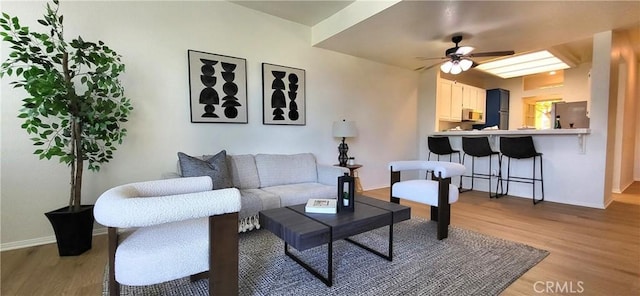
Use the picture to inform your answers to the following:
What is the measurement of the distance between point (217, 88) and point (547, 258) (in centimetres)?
350

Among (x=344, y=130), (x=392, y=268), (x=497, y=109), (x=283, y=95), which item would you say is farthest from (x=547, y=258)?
(x=497, y=109)

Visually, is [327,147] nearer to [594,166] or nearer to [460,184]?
[460,184]

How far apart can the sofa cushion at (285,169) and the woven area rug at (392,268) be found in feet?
2.51

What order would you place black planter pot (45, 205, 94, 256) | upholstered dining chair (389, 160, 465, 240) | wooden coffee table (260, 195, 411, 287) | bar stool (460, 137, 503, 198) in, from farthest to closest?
bar stool (460, 137, 503, 198) → upholstered dining chair (389, 160, 465, 240) → black planter pot (45, 205, 94, 256) → wooden coffee table (260, 195, 411, 287)

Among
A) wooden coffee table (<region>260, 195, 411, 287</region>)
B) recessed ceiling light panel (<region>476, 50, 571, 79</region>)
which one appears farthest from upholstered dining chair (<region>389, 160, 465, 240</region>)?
recessed ceiling light panel (<region>476, 50, 571, 79</region>)

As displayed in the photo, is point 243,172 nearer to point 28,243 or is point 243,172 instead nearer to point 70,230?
point 70,230

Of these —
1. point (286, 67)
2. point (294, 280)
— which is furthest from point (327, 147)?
point (294, 280)

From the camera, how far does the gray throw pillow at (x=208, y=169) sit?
2539mm

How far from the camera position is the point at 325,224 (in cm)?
170

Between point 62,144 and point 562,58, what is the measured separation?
7232mm

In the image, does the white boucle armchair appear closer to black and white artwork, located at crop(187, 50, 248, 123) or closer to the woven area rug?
the woven area rug

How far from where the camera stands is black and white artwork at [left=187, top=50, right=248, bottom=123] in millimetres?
3050

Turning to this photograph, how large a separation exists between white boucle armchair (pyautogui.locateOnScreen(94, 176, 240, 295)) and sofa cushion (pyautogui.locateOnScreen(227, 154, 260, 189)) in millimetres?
1552

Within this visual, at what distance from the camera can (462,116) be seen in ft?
20.3
